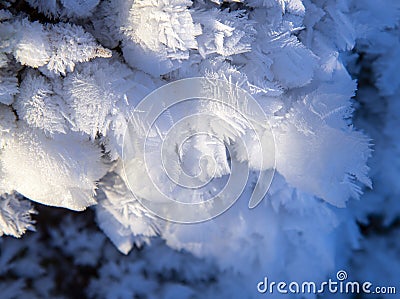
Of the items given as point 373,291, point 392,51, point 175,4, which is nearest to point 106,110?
point 175,4

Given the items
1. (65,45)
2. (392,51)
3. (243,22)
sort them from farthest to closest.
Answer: (392,51) → (243,22) → (65,45)

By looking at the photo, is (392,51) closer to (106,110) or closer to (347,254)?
(347,254)

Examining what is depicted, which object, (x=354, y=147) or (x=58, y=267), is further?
(x=58, y=267)

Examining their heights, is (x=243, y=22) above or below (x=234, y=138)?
above

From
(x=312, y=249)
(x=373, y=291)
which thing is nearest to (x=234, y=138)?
(x=312, y=249)

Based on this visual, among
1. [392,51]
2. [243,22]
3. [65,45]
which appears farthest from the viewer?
[392,51]

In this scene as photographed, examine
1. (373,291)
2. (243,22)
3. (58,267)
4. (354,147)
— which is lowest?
(373,291)

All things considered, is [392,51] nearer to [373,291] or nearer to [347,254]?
[347,254]
